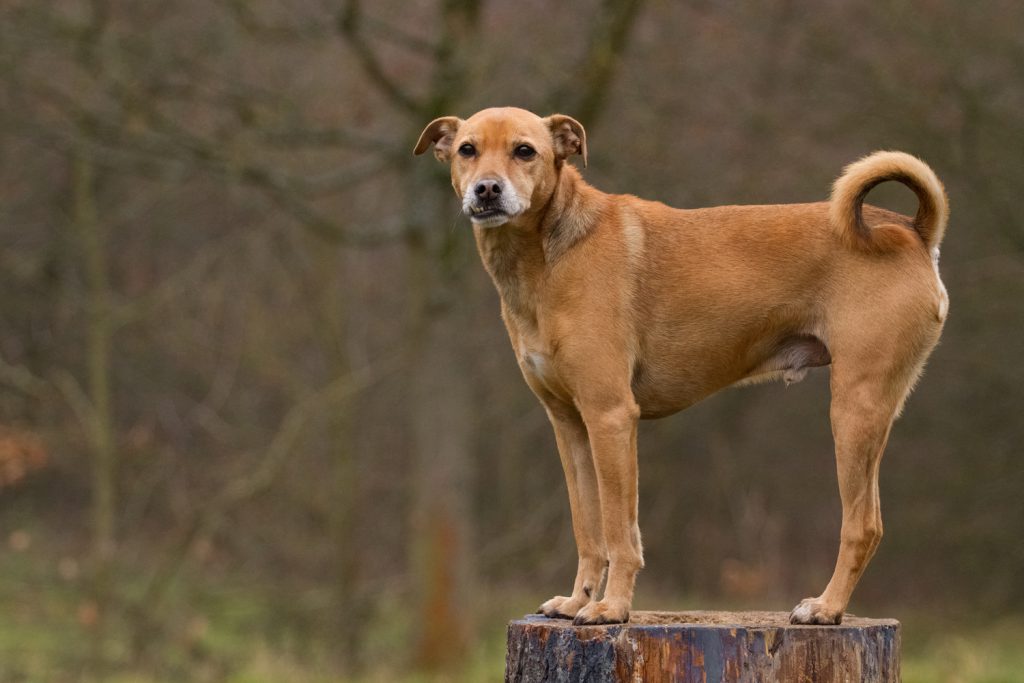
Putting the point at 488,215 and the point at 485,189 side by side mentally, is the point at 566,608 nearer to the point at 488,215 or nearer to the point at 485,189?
the point at 488,215

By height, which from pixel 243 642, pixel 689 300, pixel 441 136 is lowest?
pixel 243 642

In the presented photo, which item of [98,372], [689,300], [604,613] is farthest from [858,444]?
[98,372]

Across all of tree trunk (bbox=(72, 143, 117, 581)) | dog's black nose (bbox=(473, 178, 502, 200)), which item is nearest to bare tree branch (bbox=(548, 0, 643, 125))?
tree trunk (bbox=(72, 143, 117, 581))

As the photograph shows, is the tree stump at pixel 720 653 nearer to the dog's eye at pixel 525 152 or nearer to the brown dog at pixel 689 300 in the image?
the brown dog at pixel 689 300

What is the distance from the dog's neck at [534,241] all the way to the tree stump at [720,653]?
1.27 metres

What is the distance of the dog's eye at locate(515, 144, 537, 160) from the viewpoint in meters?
4.87

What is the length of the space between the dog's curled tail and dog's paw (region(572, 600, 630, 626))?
5.25ft

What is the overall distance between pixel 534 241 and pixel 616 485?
39.2 inches

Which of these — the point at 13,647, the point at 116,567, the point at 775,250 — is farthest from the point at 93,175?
the point at 775,250

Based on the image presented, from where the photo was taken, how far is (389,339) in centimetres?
1989

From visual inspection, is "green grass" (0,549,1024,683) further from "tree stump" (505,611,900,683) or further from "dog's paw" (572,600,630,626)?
"dog's paw" (572,600,630,626)

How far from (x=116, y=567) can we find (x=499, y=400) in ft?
21.4

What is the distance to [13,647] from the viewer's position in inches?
523

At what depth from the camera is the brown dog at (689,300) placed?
4.74m
